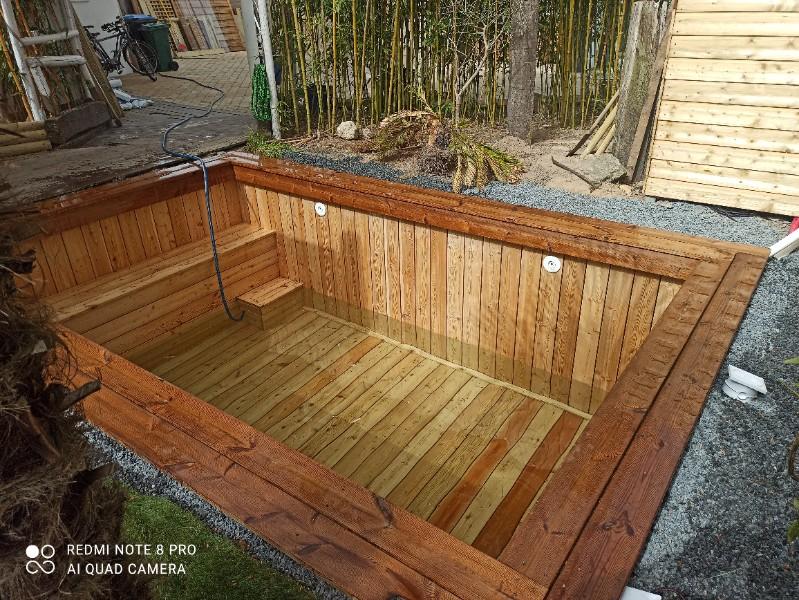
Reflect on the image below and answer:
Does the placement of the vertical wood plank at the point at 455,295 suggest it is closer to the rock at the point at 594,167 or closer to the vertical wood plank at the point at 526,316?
the vertical wood plank at the point at 526,316

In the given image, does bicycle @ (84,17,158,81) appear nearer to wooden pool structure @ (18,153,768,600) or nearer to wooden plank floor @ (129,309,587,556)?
wooden pool structure @ (18,153,768,600)

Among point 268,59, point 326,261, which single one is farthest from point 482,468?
point 268,59

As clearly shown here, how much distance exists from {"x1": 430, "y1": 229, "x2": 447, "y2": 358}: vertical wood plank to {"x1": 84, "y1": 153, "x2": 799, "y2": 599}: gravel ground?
5.33 ft

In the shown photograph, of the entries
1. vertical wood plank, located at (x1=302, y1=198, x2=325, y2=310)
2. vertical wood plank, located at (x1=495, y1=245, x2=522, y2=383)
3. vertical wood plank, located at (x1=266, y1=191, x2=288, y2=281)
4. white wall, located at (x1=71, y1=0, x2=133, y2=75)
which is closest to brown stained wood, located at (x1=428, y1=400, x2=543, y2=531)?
vertical wood plank, located at (x1=495, y1=245, x2=522, y2=383)

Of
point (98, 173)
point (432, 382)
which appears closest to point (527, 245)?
point (432, 382)

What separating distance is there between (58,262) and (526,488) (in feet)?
9.31

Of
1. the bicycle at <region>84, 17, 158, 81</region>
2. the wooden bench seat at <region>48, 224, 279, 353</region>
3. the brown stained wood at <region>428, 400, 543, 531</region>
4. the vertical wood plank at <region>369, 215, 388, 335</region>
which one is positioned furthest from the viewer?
the bicycle at <region>84, 17, 158, 81</region>

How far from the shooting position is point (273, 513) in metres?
1.54

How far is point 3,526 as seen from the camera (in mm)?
937

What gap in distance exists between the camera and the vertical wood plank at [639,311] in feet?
→ 9.21

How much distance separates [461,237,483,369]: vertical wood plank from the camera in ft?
10.9

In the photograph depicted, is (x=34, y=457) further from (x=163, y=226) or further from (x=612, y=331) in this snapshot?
(x=163, y=226)

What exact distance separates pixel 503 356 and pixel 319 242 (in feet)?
4.82

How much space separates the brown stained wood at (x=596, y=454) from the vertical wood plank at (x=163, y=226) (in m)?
3.06
